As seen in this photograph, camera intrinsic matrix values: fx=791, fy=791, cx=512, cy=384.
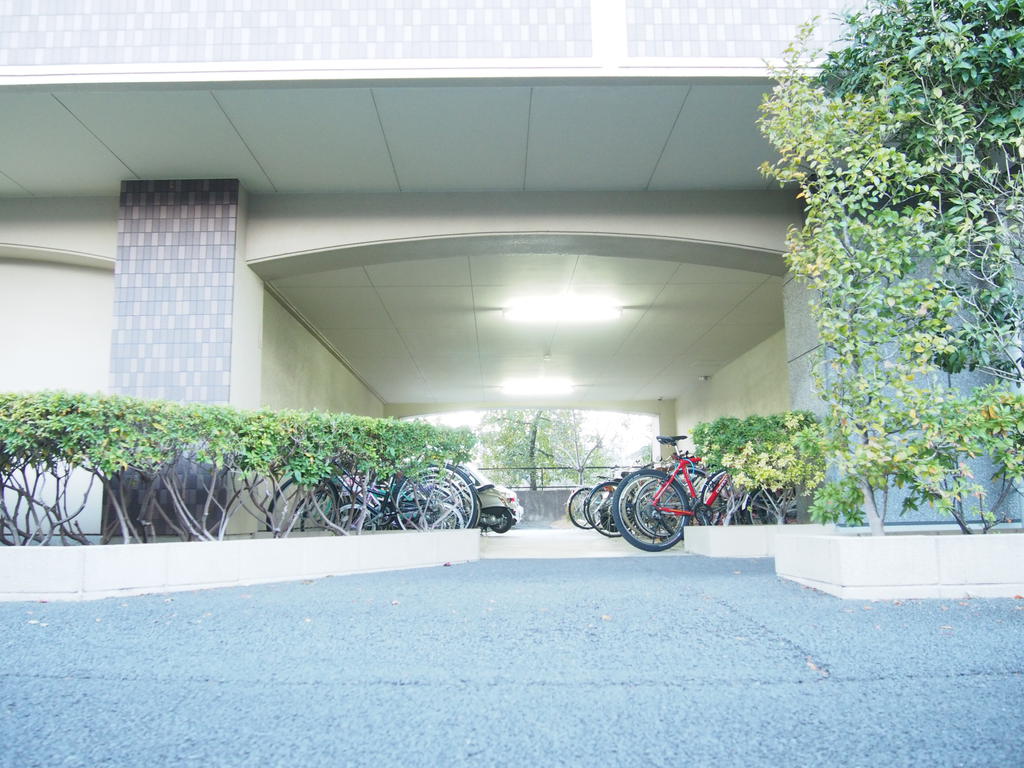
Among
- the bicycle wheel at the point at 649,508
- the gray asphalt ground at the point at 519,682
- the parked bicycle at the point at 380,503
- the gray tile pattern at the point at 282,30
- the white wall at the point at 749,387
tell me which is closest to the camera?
the gray asphalt ground at the point at 519,682

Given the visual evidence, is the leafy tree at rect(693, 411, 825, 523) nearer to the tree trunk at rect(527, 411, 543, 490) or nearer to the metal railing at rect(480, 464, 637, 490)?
the metal railing at rect(480, 464, 637, 490)

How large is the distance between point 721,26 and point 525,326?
517 cm

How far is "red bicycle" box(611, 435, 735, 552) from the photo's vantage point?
603 cm

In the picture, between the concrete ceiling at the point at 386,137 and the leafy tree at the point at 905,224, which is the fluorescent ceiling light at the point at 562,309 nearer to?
the concrete ceiling at the point at 386,137

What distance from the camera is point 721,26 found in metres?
4.29

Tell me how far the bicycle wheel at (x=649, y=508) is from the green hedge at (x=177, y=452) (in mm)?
1497

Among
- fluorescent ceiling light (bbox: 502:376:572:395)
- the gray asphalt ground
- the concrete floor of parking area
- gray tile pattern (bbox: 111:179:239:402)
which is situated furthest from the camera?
fluorescent ceiling light (bbox: 502:376:572:395)

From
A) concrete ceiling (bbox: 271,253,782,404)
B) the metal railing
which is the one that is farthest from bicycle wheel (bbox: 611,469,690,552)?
the metal railing

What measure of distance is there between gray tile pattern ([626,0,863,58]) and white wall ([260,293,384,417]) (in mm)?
3764

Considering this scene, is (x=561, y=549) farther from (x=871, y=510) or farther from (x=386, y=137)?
(x=386, y=137)

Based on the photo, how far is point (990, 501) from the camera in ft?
15.8

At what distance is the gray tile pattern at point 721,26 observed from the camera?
4254 millimetres

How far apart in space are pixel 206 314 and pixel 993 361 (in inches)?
187

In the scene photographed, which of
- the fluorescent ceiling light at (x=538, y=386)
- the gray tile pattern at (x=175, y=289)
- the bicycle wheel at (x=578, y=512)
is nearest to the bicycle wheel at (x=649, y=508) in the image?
the gray tile pattern at (x=175, y=289)
